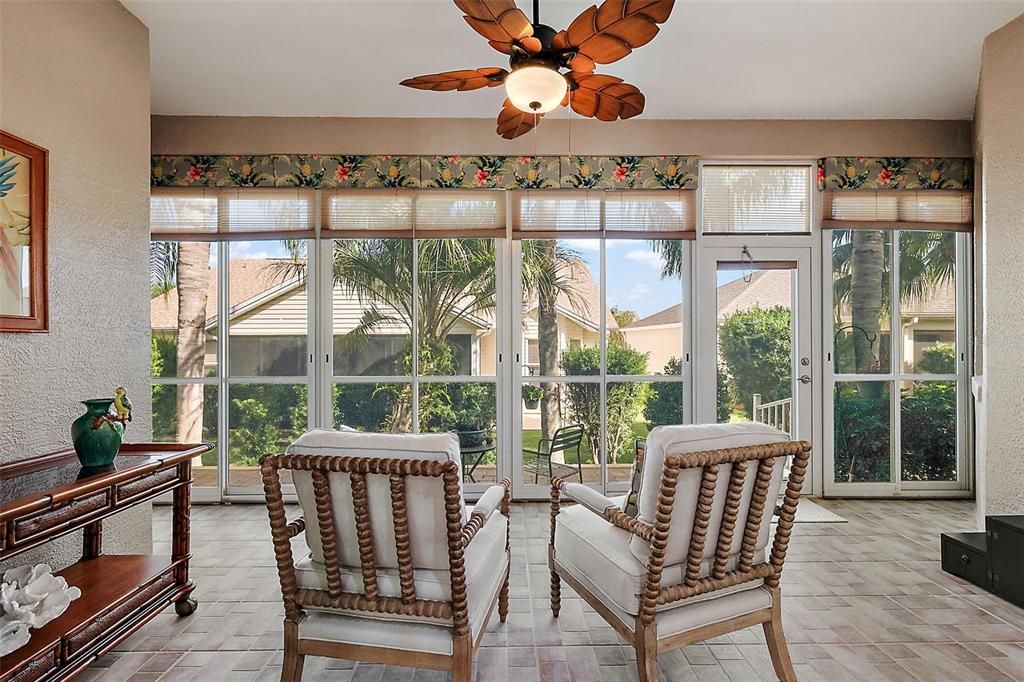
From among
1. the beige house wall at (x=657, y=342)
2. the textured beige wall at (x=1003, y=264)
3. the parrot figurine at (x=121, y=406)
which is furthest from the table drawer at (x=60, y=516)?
the textured beige wall at (x=1003, y=264)

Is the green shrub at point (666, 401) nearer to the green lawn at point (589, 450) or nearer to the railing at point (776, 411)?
the green lawn at point (589, 450)

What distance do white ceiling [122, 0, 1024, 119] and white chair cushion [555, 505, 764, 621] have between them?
8.35ft

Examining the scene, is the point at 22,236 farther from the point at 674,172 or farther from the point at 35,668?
the point at 674,172

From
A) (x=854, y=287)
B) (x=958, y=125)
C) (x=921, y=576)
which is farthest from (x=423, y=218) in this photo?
(x=958, y=125)

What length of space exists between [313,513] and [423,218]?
115 inches

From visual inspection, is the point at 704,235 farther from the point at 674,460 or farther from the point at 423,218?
the point at 674,460

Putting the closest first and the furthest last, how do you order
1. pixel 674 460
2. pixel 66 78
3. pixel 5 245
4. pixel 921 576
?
1. pixel 674 460
2. pixel 5 245
3. pixel 66 78
4. pixel 921 576

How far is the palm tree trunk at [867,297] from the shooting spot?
451 cm

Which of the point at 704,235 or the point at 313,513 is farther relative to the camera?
the point at 704,235

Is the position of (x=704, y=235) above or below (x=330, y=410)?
above

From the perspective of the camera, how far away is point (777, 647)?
200 cm

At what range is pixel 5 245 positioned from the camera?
7.29 ft

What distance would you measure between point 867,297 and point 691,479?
3571 mm

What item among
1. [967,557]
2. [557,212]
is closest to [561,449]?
[557,212]
